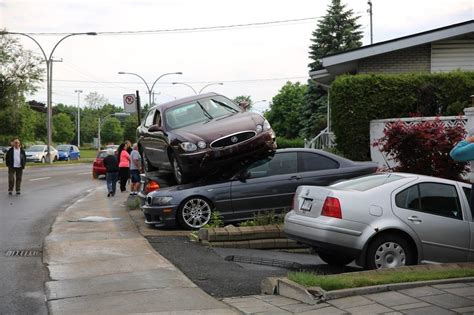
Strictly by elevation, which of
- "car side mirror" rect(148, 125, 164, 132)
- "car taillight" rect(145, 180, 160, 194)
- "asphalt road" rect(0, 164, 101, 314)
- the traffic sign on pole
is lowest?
"asphalt road" rect(0, 164, 101, 314)

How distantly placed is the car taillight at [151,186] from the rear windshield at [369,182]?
5008 millimetres

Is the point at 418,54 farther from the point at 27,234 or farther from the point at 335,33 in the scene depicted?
the point at 335,33

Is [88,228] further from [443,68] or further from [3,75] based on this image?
[3,75]

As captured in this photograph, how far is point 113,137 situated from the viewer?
114 meters

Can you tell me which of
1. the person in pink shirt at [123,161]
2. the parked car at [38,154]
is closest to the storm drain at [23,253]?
the person in pink shirt at [123,161]

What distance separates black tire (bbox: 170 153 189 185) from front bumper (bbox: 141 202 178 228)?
2.87ft

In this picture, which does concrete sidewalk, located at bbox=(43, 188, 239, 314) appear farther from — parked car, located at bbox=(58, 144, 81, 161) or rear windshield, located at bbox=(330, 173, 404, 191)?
parked car, located at bbox=(58, 144, 81, 161)

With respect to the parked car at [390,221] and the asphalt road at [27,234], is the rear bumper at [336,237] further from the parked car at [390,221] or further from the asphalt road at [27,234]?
the asphalt road at [27,234]

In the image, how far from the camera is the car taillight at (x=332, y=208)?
754 centimetres

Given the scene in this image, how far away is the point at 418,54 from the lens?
18.2m

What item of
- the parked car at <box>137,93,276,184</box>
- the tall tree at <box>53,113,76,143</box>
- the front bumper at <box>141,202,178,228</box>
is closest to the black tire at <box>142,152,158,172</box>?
the parked car at <box>137,93,276,184</box>

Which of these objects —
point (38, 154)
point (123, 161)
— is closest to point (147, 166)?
point (123, 161)

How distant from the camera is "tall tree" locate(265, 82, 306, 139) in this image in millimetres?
53500

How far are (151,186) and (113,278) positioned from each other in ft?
15.8
